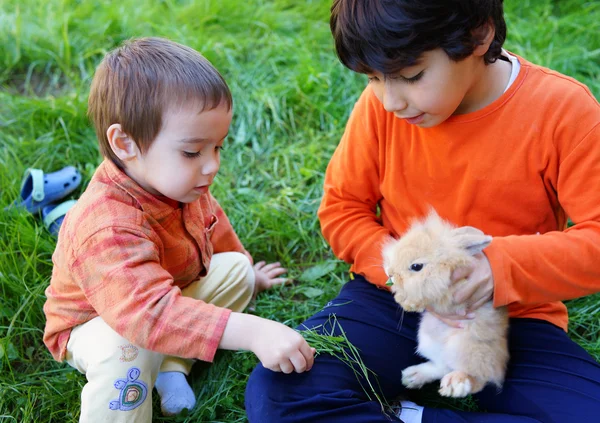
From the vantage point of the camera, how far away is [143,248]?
185 centimetres

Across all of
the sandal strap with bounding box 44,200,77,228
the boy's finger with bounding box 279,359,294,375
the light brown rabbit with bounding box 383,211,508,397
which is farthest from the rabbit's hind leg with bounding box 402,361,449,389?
the sandal strap with bounding box 44,200,77,228

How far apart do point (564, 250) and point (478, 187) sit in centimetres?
33

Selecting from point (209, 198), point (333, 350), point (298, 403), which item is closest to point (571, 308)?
point (333, 350)

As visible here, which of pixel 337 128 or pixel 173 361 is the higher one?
pixel 337 128

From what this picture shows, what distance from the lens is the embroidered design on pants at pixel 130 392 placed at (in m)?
1.94

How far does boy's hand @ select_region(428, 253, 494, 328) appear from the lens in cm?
179

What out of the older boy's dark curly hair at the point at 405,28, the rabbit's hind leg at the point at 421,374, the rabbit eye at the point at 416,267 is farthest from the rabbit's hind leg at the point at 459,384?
the older boy's dark curly hair at the point at 405,28

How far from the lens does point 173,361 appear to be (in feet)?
7.50

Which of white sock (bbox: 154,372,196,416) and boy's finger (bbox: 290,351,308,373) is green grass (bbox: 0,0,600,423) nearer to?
white sock (bbox: 154,372,196,416)

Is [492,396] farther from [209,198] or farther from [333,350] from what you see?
[209,198]

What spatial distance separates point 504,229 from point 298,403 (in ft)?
2.92

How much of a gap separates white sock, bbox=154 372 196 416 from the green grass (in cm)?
5

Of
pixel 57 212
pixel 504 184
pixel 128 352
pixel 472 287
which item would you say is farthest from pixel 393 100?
pixel 57 212

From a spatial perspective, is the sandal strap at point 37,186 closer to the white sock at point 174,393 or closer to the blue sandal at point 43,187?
the blue sandal at point 43,187
